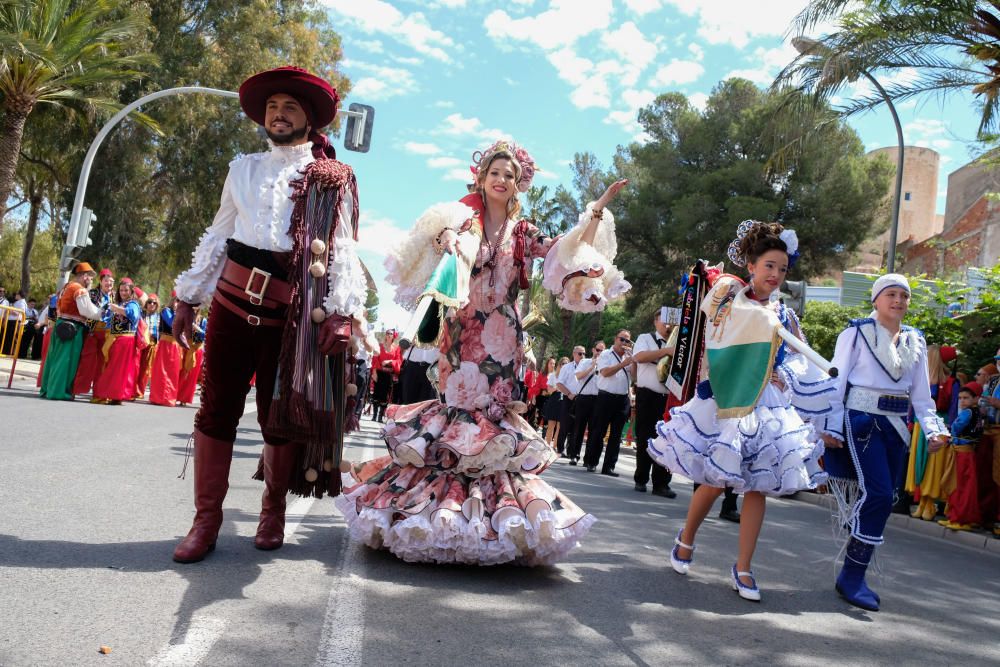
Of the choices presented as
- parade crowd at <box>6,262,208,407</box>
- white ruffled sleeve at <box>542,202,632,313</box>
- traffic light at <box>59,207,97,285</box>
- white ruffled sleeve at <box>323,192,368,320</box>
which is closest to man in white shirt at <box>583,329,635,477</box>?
parade crowd at <box>6,262,208,407</box>

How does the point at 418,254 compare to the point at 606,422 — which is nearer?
the point at 418,254

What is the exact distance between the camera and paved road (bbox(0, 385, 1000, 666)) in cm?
316

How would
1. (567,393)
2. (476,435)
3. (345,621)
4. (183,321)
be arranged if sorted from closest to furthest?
(345,621), (183,321), (476,435), (567,393)

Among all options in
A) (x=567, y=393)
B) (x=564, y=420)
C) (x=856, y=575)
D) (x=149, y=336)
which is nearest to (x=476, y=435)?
(x=856, y=575)

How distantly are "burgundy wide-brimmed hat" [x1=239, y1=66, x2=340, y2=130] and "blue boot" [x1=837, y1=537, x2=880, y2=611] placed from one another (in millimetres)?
3880

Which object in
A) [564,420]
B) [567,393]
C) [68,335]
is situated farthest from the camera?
[564,420]

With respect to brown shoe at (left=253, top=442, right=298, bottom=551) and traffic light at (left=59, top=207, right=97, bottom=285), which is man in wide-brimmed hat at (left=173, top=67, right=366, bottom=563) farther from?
traffic light at (left=59, top=207, right=97, bottom=285)

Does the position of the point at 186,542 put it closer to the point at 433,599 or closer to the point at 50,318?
the point at 433,599

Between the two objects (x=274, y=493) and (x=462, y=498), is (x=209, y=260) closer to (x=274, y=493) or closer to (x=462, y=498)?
(x=274, y=493)

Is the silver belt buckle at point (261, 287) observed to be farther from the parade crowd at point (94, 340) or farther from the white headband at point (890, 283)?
the parade crowd at point (94, 340)

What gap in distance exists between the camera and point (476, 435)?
4.81 m

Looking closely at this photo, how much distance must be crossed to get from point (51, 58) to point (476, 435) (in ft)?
55.2

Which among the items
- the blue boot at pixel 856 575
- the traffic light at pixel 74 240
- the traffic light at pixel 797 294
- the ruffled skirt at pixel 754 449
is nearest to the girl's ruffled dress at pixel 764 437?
the ruffled skirt at pixel 754 449

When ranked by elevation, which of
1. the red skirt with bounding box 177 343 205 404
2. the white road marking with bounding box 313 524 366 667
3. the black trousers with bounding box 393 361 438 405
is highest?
the black trousers with bounding box 393 361 438 405
